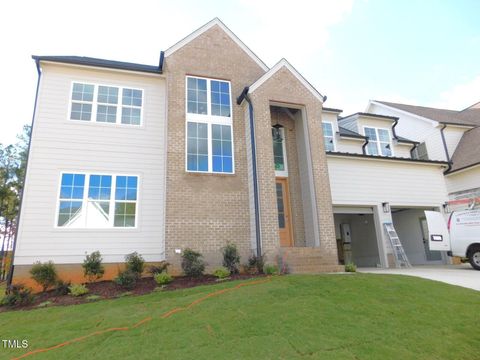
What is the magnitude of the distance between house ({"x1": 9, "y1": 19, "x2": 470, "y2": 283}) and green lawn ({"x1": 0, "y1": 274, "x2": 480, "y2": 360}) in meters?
3.16

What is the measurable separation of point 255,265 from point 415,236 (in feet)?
38.0

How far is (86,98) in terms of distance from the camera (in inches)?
449

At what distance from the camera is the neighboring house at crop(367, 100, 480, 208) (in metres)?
16.9

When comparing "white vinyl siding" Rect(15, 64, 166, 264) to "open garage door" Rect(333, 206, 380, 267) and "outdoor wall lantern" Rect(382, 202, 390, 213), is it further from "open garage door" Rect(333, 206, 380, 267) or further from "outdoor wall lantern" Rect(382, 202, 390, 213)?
"open garage door" Rect(333, 206, 380, 267)

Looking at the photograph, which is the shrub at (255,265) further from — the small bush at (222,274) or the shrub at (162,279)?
the shrub at (162,279)

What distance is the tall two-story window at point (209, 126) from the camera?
11.4m

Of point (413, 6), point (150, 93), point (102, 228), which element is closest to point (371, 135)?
point (413, 6)

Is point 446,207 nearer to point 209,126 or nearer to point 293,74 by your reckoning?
point 293,74

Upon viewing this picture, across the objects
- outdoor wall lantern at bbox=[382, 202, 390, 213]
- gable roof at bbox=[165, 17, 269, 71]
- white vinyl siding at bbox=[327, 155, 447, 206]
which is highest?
gable roof at bbox=[165, 17, 269, 71]

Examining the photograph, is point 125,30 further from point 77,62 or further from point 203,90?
point 203,90

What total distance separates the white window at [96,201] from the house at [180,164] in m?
0.04

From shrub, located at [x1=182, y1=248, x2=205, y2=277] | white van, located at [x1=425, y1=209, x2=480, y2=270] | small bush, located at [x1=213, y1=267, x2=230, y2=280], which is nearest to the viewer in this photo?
small bush, located at [x1=213, y1=267, x2=230, y2=280]

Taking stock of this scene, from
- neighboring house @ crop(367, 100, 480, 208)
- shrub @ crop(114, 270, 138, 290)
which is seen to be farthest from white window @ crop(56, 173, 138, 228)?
neighboring house @ crop(367, 100, 480, 208)

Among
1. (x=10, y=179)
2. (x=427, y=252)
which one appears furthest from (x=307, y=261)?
(x=10, y=179)
